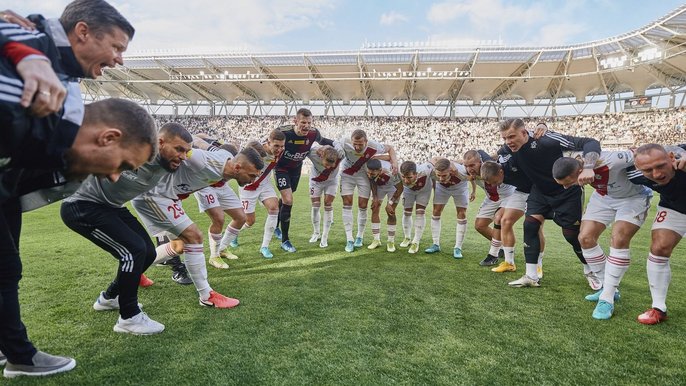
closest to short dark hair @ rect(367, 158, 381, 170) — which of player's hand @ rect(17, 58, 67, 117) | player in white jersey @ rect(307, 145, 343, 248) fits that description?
player in white jersey @ rect(307, 145, 343, 248)

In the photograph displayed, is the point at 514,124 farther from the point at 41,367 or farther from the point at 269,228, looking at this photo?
the point at 41,367

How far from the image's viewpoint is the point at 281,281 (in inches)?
181

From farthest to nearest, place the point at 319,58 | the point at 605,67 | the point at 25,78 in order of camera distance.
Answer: the point at 319,58 < the point at 605,67 < the point at 25,78

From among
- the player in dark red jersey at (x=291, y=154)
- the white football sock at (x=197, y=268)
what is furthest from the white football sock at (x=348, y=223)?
the white football sock at (x=197, y=268)

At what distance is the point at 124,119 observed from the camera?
169 cm

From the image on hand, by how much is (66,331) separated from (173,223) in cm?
118

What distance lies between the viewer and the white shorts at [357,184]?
7.43 m

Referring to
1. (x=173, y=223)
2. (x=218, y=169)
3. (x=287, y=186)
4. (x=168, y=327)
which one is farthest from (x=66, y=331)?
(x=287, y=186)

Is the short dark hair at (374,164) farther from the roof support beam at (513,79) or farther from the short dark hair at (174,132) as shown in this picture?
the roof support beam at (513,79)

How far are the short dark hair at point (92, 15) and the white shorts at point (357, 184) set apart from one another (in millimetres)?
5519

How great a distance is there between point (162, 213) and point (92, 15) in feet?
6.63

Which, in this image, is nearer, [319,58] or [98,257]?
[98,257]

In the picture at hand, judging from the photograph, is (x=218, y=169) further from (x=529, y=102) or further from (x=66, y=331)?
(x=529, y=102)

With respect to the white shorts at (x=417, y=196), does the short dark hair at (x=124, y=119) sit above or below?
above
